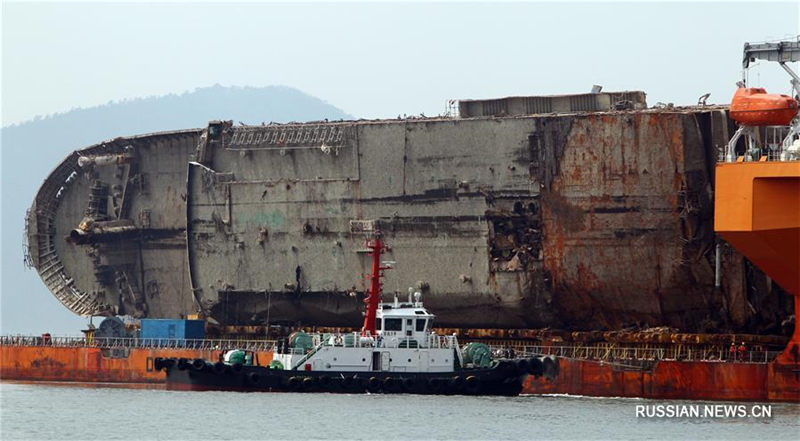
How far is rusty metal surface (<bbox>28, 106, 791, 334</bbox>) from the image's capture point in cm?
6234

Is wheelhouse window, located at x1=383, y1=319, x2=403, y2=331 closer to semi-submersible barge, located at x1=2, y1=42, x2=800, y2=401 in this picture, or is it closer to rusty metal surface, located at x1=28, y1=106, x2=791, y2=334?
semi-submersible barge, located at x1=2, y1=42, x2=800, y2=401

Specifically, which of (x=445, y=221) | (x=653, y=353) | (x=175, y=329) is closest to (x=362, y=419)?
(x=653, y=353)

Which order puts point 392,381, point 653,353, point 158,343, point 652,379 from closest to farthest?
1. point 392,381
2. point 652,379
3. point 653,353
4. point 158,343

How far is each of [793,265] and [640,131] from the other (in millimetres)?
8912

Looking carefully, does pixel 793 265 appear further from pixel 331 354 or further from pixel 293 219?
pixel 293 219

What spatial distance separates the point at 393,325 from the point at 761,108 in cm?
1421

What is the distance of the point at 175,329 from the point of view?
233 feet

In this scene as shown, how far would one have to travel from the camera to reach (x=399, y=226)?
67375 millimetres

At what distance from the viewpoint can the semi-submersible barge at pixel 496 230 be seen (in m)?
60.8

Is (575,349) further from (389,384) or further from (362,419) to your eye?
(362,419)

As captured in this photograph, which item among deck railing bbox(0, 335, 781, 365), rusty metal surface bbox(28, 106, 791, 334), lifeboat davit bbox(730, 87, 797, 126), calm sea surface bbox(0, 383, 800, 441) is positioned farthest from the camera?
rusty metal surface bbox(28, 106, 791, 334)

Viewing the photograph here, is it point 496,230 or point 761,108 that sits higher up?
point 761,108

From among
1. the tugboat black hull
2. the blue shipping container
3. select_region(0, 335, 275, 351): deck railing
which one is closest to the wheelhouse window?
Result: the tugboat black hull

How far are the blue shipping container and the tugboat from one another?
1192cm
